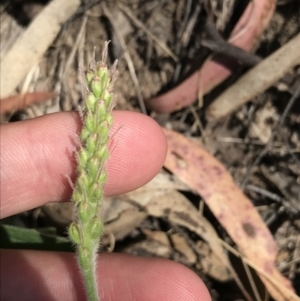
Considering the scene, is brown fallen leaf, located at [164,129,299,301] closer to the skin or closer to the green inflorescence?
the skin

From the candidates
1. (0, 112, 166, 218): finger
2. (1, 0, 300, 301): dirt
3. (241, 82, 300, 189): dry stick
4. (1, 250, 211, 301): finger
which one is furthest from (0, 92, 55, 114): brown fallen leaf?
(241, 82, 300, 189): dry stick

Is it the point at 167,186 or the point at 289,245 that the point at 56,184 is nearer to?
the point at 167,186

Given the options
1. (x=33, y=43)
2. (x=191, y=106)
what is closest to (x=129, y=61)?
(x=191, y=106)

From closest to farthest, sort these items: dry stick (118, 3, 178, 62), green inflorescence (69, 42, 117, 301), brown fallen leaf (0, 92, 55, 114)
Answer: green inflorescence (69, 42, 117, 301) → brown fallen leaf (0, 92, 55, 114) → dry stick (118, 3, 178, 62)

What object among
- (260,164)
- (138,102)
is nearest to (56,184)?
(138,102)

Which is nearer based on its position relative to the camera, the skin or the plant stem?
the plant stem

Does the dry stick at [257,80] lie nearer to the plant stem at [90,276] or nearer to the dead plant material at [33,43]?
the dead plant material at [33,43]
